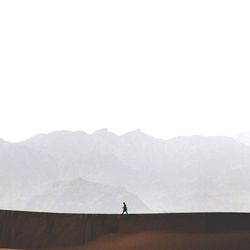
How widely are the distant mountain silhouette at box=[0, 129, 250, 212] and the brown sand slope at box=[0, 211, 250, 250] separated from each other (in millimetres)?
119577

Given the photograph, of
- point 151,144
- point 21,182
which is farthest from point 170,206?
point 21,182

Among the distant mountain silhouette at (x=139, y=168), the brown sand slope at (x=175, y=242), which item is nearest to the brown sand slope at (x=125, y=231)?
the brown sand slope at (x=175, y=242)

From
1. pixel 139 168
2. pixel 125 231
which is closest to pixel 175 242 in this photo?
pixel 125 231

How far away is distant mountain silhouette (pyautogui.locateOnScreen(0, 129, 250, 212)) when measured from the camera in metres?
140

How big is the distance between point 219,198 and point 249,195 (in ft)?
31.7

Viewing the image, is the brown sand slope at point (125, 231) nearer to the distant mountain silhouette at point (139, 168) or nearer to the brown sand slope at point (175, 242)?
the brown sand slope at point (175, 242)

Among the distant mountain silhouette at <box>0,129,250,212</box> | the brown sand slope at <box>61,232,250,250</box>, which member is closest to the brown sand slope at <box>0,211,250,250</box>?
the brown sand slope at <box>61,232,250,250</box>

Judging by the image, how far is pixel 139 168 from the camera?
160625 millimetres

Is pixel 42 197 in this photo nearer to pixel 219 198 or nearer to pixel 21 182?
pixel 21 182

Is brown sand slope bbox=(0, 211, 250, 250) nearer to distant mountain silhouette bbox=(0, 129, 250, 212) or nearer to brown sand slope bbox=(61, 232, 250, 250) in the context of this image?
brown sand slope bbox=(61, 232, 250, 250)

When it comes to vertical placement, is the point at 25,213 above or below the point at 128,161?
below

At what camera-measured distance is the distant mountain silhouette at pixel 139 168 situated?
139875mm

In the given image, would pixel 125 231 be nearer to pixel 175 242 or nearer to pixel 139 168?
pixel 175 242

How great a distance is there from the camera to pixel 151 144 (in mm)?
174875
